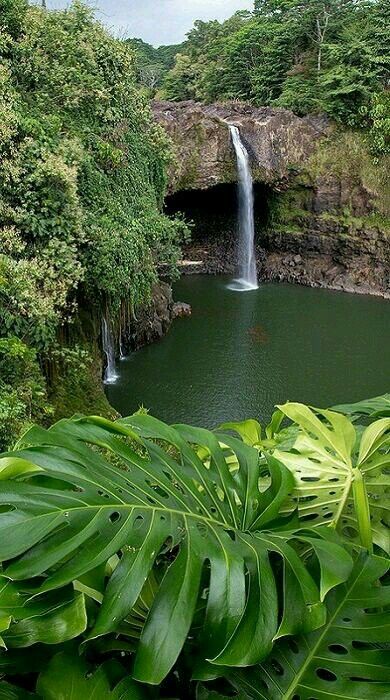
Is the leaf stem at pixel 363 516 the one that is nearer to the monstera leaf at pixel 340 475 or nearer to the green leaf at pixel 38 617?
the monstera leaf at pixel 340 475

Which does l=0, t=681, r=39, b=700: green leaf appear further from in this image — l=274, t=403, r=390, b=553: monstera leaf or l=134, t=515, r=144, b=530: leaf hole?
l=274, t=403, r=390, b=553: monstera leaf

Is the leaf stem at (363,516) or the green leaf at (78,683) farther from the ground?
the leaf stem at (363,516)

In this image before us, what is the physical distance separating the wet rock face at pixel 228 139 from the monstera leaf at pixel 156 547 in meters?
13.1

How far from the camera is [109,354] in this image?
8359 mm

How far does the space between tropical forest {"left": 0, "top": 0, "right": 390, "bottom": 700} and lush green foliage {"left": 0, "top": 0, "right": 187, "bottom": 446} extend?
0.03m

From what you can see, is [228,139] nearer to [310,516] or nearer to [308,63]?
[308,63]

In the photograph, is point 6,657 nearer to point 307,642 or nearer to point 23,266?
point 307,642

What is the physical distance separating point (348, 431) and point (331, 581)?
1.23 ft

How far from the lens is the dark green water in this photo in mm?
7844

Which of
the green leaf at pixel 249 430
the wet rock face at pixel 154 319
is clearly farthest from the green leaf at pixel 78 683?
the wet rock face at pixel 154 319

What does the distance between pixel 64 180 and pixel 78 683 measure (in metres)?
5.57

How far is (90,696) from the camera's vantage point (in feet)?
2.20

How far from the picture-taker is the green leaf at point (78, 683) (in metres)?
0.67

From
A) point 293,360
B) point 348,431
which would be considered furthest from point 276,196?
point 348,431
